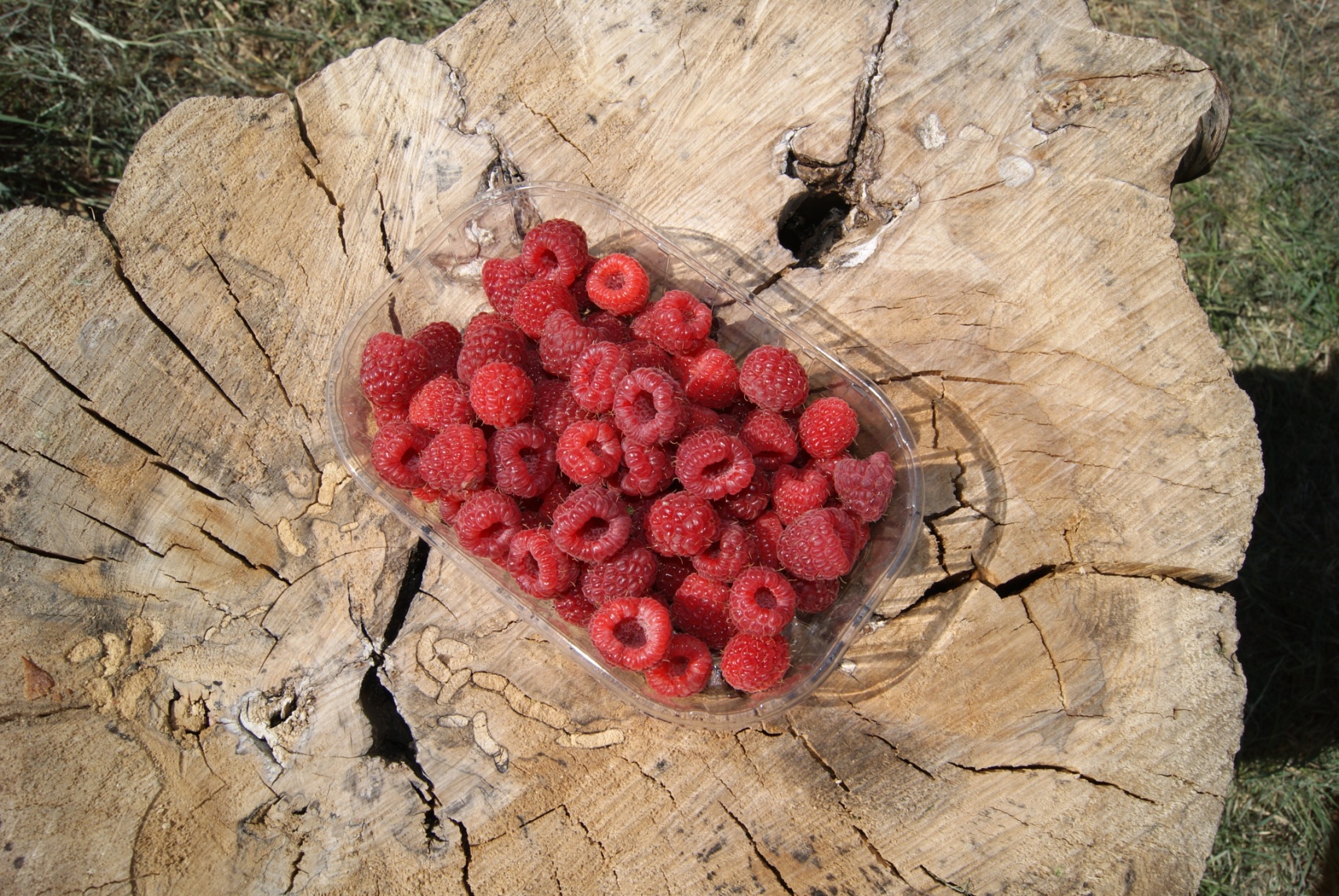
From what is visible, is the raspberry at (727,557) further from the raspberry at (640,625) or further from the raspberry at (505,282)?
the raspberry at (505,282)

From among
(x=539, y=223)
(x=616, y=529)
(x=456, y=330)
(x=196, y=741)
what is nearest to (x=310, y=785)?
(x=196, y=741)

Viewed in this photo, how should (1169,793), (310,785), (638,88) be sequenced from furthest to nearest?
(638,88) < (310,785) < (1169,793)

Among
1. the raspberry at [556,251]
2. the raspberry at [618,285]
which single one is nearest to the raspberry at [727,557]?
the raspberry at [618,285]

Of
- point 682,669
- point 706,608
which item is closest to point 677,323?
point 706,608

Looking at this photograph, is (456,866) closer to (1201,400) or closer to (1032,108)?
(1201,400)

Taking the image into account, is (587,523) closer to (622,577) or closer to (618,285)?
(622,577)

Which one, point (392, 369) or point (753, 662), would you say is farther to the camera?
point (392, 369)
